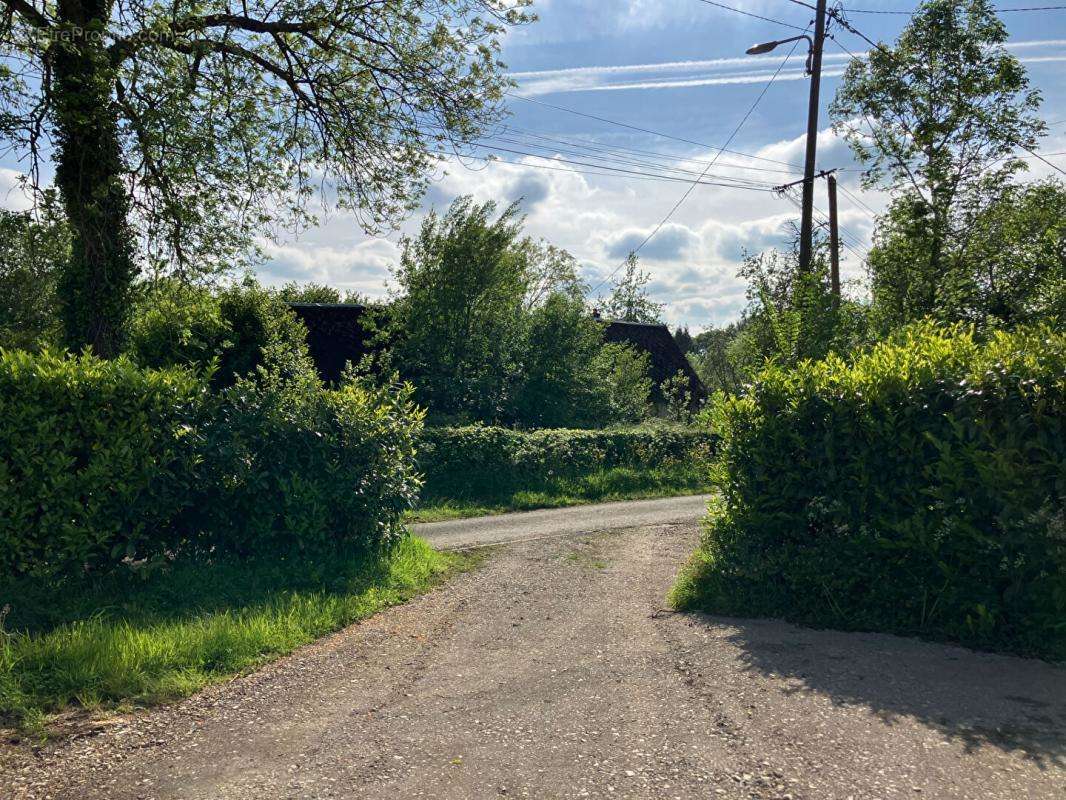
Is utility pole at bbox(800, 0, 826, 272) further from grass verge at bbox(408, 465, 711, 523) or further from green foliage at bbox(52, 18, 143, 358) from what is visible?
green foliage at bbox(52, 18, 143, 358)

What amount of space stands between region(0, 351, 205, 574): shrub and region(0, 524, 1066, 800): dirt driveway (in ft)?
8.04

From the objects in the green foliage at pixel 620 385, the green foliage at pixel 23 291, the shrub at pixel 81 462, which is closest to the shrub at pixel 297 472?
the shrub at pixel 81 462

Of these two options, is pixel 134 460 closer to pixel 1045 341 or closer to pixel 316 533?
pixel 316 533

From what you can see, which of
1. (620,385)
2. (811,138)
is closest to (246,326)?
(620,385)

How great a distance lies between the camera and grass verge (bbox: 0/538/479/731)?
4559 mm

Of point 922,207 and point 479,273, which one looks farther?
point 479,273

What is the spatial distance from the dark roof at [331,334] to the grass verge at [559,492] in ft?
31.2

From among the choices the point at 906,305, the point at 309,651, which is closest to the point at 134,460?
the point at 309,651

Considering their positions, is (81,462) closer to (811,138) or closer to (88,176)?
(88,176)

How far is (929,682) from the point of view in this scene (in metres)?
4.41

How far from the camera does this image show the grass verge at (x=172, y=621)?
15.0ft

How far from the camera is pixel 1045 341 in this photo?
16.9 ft

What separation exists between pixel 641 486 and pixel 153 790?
1252 cm

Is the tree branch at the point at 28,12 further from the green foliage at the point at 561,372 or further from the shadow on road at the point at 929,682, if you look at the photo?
the green foliage at the point at 561,372
